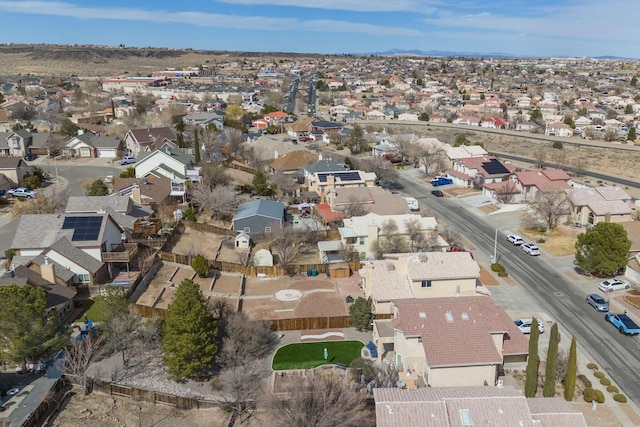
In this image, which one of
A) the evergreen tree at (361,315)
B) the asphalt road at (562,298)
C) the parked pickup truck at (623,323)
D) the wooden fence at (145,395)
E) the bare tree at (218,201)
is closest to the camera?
the wooden fence at (145,395)

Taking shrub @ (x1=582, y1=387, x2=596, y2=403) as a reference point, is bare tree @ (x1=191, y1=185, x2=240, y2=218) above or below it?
above

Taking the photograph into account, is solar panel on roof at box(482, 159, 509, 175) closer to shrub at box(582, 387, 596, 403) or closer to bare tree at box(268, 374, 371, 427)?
shrub at box(582, 387, 596, 403)

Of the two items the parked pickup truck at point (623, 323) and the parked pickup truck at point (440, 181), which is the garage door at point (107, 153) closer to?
the parked pickup truck at point (440, 181)

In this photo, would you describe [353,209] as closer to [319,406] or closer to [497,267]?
[497,267]

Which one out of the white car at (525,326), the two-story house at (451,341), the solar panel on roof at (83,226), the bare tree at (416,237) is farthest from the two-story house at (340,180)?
the two-story house at (451,341)

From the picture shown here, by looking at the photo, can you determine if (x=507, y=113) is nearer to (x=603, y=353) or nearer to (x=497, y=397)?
(x=603, y=353)

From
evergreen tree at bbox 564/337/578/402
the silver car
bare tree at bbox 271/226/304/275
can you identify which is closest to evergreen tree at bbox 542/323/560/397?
evergreen tree at bbox 564/337/578/402

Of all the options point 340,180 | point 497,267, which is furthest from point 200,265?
point 340,180
